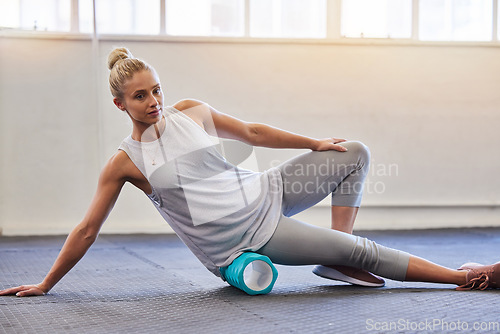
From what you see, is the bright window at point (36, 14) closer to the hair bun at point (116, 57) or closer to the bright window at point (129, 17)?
the bright window at point (129, 17)

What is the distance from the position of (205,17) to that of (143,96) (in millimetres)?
2745

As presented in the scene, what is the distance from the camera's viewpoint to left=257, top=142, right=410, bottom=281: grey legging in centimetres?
187

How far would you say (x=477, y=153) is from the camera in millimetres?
4531

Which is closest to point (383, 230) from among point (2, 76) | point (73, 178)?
point (73, 178)

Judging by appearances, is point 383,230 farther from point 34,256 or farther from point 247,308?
point 247,308

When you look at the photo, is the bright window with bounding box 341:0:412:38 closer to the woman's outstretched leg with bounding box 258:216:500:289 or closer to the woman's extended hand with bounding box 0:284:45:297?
the woman's outstretched leg with bounding box 258:216:500:289

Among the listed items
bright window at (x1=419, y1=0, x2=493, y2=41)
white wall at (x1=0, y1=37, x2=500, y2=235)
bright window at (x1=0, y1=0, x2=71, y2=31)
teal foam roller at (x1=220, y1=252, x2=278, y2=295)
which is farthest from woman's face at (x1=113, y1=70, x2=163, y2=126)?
bright window at (x1=419, y1=0, x2=493, y2=41)

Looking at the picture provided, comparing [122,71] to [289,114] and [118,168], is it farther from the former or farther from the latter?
[289,114]

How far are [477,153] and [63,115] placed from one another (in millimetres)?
3220

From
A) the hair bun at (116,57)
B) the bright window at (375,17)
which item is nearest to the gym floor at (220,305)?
the hair bun at (116,57)

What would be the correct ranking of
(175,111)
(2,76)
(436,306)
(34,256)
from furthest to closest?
1. (2,76)
2. (34,256)
3. (175,111)
4. (436,306)

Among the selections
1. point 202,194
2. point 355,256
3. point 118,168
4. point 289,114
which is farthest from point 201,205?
point 289,114

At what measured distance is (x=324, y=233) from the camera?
1869mm

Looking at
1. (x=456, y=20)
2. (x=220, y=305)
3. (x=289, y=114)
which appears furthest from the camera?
(x=456, y=20)
